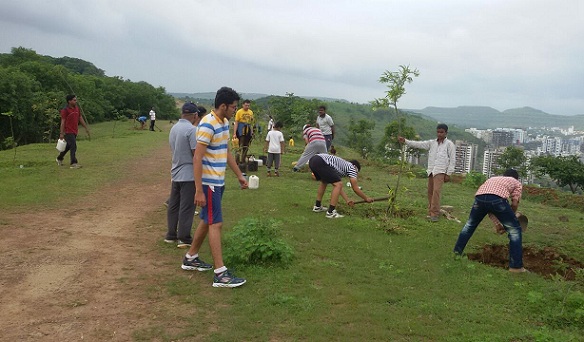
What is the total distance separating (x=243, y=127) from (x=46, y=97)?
74.4 ft

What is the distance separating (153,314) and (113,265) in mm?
1433

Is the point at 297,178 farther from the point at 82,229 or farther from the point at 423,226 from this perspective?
the point at 82,229

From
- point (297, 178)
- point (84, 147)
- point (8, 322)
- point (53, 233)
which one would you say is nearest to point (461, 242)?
point (8, 322)

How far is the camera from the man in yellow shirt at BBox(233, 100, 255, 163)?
1244 cm

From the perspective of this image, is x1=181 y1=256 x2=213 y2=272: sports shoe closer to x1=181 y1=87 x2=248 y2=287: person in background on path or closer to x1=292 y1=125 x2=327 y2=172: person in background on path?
x1=181 y1=87 x2=248 y2=287: person in background on path

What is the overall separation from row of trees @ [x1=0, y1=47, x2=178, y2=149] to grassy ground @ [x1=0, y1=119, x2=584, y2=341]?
33.0 feet

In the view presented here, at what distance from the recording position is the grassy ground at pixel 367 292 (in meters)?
3.96

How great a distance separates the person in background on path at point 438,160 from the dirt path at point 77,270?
5.08 metres

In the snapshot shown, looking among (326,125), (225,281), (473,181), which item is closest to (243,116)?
(326,125)

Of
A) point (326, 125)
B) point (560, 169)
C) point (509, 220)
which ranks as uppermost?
point (326, 125)

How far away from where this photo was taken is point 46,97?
29312 millimetres

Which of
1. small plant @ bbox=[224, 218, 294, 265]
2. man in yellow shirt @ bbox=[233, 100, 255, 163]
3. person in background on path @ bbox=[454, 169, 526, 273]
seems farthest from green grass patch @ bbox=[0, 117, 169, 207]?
person in background on path @ bbox=[454, 169, 526, 273]

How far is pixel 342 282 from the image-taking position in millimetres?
5098

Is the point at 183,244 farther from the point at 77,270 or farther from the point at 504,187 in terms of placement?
the point at 504,187
